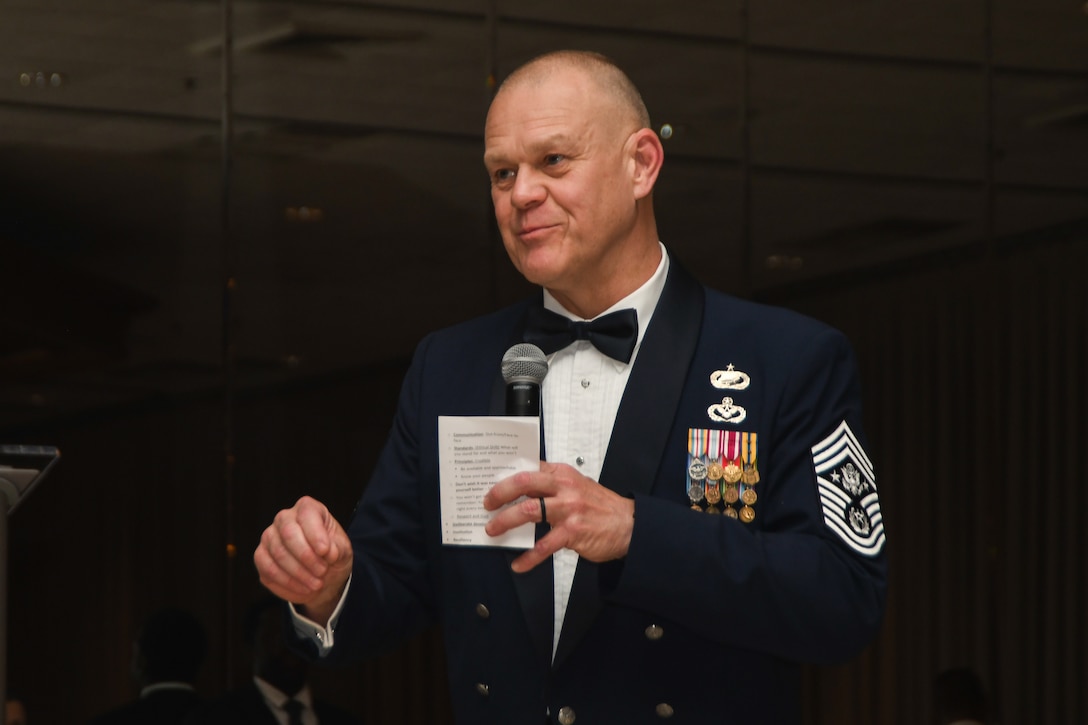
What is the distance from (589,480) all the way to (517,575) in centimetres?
23

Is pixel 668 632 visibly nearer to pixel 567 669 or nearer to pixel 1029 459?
pixel 567 669

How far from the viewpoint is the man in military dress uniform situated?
1.69m

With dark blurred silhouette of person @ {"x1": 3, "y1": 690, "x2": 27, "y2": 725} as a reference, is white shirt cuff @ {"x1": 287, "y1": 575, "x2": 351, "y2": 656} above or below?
above

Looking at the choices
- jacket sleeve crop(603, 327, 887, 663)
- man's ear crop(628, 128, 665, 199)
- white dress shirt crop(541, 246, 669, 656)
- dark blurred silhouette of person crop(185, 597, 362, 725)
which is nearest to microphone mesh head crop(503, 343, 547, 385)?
white dress shirt crop(541, 246, 669, 656)

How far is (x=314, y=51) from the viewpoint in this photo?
→ 4809mm

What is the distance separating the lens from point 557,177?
1.93m

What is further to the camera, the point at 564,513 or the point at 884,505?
the point at 884,505

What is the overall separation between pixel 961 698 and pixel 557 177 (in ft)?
11.1

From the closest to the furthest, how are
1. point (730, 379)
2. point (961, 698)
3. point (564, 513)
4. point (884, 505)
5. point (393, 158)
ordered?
point (564, 513) → point (730, 379) → point (961, 698) → point (393, 158) → point (884, 505)

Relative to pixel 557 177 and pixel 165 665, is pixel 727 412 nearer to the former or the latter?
pixel 557 177

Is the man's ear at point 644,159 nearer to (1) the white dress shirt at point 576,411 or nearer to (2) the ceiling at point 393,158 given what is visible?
(1) the white dress shirt at point 576,411

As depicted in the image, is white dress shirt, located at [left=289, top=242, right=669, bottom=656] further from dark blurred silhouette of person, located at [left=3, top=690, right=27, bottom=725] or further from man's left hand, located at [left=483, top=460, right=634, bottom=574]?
dark blurred silhouette of person, located at [left=3, top=690, right=27, bottom=725]

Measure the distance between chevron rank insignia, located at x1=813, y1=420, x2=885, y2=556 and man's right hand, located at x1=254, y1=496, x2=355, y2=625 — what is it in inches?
22.9

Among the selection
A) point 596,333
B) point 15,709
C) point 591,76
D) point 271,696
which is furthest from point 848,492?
point 15,709
